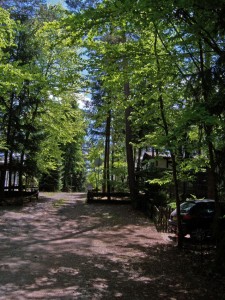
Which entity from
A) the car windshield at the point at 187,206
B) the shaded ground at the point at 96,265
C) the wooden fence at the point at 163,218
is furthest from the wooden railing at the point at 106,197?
the car windshield at the point at 187,206

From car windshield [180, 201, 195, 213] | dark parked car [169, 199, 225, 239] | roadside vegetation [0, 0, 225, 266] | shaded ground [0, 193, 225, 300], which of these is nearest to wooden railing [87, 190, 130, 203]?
roadside vegetation [0, 0, 225, 266]

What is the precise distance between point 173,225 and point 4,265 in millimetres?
6916

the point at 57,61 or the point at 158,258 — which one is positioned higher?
the point at 57,61

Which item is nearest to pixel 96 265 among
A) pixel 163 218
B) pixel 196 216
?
pixel 196 216

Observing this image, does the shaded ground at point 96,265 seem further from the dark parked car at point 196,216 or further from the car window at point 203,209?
the car window at point 203,209

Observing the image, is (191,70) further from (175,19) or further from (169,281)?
(169,281)

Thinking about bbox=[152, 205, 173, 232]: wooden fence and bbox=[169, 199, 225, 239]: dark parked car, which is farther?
bbox=[152, 205, 173, 232]: wooden fence

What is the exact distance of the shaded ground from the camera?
6449 millimetres

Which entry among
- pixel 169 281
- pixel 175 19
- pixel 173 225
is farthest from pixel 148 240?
pixel 175 19

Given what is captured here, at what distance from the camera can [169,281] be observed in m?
7.34

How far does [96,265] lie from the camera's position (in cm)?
843

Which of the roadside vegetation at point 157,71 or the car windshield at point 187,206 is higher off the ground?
the roadside vegetation at point 157,71

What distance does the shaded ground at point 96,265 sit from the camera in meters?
6.45

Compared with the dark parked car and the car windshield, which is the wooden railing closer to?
the car windshield
